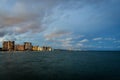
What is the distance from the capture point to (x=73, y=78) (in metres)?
43.2

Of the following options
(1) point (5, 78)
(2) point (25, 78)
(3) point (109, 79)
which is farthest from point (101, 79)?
(1) point (5, 78)

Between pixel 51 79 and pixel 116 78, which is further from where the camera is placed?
pixel 116 78

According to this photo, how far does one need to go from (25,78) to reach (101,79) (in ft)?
64.7

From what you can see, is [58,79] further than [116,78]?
No

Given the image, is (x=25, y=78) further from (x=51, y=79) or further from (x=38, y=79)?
(x=51, y=79)

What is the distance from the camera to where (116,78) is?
146 feet

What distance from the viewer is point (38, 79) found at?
40.9m

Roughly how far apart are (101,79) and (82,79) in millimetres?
5046

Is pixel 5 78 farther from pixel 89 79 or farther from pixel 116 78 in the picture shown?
pixel 116 78

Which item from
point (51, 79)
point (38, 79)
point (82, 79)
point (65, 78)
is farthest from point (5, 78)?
point (82, 79)

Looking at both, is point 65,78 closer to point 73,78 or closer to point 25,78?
point 73,78

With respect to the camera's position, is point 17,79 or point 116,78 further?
point 116,78

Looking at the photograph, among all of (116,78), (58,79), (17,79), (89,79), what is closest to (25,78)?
(17,79)

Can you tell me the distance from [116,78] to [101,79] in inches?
197
